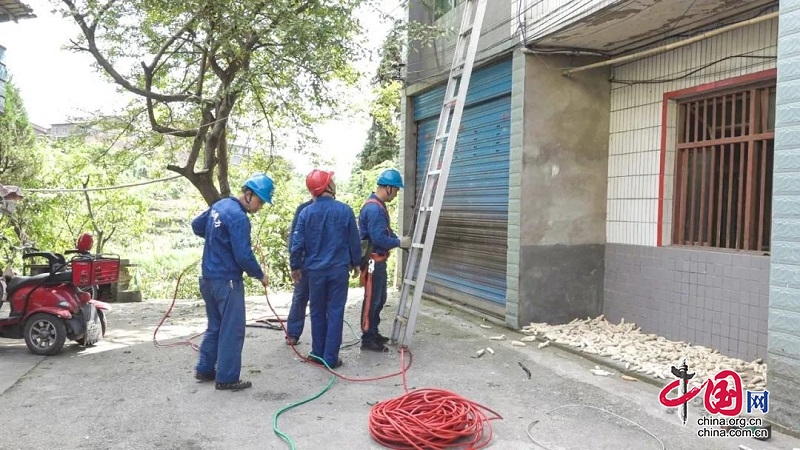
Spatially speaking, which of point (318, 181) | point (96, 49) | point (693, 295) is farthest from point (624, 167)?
point (96, 49)

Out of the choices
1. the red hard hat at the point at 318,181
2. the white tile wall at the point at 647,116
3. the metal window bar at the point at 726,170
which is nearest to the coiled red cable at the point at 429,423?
the red hard hat at the point at 318,181

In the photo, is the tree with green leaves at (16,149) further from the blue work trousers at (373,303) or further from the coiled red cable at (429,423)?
A: the coiled red cable at (429,423)

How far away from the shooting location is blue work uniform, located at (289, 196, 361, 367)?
553cm

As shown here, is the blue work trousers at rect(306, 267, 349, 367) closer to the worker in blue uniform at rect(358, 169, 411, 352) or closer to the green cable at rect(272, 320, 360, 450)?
the green cable at rect(272, 320, 360, 450)

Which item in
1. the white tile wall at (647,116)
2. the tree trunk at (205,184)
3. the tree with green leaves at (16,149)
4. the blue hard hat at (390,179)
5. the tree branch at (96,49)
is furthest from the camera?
the tree with green leaves at (16,149)

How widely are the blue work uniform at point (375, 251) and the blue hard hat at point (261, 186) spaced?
1316 millimetres

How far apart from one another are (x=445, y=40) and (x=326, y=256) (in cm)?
479

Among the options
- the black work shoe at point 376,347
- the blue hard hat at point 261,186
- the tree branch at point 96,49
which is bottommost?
the black work shoe at point 376,347

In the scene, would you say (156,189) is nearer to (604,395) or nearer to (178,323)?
(178,323)

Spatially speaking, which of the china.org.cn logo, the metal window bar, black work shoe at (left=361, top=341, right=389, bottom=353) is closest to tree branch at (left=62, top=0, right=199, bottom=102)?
black work shoe at (left=361, top=341, right=389, bottom=353)

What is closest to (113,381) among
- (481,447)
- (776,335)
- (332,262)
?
(332,262)

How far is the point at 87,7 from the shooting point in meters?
8.17

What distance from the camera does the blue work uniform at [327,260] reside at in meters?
5.53

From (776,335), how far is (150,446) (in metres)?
4.20
